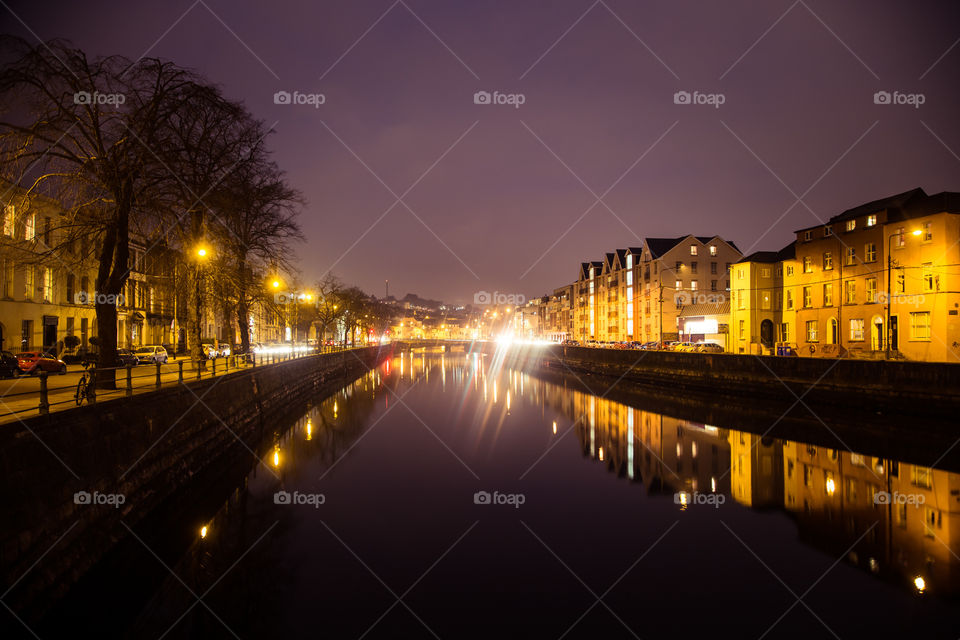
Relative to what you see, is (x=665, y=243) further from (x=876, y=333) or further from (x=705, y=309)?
(x=876, y=333)

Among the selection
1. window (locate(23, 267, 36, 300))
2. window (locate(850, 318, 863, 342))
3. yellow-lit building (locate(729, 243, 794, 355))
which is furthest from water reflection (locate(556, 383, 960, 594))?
window (locate(23, 267, 36, 300))

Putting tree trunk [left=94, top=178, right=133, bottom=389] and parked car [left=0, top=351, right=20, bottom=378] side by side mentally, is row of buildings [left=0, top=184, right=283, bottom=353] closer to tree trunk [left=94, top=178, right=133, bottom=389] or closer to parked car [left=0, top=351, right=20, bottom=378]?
tree trunk [left=94, top=178, right=133, bottom=389]

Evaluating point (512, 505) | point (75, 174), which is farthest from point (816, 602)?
point (75, 174)

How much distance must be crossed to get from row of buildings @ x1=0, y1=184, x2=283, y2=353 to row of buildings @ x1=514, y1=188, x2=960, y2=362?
3611 cm

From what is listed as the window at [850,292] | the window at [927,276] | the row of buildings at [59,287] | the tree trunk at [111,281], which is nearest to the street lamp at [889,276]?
the window at [927,276]

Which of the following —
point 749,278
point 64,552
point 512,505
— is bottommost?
point 512,505

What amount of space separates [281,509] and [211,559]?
3.52 metres

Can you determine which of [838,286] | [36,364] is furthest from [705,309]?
[36,364]

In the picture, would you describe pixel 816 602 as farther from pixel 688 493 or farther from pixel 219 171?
pixel 219 171

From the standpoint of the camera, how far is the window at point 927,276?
102ft

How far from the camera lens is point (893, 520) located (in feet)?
42.9

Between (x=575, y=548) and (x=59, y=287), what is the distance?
132 feet

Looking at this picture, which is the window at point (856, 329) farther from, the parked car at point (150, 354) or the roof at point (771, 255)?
the parked car at point (150, 354)

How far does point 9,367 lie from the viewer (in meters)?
22.8
